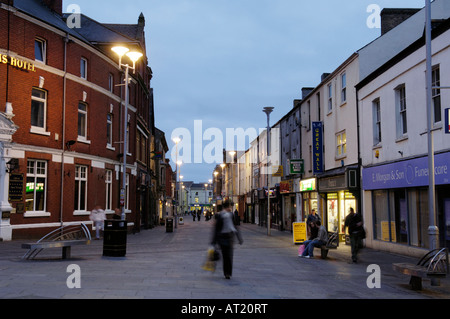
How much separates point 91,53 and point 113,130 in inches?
213

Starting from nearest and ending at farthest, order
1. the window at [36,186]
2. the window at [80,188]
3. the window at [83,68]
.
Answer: the window at [36,186] < the window at [80,188] < the window at [83,68]

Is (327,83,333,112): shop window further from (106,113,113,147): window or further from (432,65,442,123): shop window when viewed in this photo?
(106,113,113,147): window

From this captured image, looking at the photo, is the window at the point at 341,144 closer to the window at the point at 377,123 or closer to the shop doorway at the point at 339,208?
the shop doorway at the point at 339,208

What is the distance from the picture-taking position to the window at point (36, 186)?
68.1ft

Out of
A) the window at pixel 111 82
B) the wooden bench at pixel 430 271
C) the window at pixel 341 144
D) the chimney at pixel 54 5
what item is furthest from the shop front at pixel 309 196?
the chimney at pixel 54 5

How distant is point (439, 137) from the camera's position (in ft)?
47.1

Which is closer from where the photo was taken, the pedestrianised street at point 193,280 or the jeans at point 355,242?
the pedestrianised street at point 193,280

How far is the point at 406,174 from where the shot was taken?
53.7ft

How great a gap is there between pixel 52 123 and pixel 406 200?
17.0 metres

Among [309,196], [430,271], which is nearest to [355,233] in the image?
[430,271]

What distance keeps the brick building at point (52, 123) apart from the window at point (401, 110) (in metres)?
16.2

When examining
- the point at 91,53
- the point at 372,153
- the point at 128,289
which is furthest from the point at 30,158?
the point at 372,153

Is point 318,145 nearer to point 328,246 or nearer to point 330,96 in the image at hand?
point 330,96
